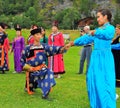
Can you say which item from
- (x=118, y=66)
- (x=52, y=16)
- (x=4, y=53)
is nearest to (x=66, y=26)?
(x=52, y=16)

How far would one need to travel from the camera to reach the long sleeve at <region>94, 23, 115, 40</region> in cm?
660

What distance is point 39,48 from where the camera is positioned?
878cm

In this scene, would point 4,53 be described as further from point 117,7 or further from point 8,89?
point 117,7

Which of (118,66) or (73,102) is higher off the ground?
(118,66)

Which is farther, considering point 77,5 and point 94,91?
point 77,5

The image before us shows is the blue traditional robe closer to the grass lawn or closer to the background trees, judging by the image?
the grass lawn

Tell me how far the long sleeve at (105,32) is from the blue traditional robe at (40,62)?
2034 millimetres

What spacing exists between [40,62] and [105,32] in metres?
2.41

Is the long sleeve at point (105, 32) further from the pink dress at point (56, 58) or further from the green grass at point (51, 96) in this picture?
the pink dress at point (56, 58)

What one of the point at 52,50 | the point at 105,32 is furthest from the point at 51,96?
the point at 105,32

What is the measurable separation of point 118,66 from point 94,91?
1.96m

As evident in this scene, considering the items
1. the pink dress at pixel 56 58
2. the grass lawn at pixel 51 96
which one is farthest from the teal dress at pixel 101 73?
the pink dress at pixel 56 58

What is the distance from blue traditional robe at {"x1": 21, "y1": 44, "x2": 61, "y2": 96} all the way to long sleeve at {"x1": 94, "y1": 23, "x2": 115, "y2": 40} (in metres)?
2.03

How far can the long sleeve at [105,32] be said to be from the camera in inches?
260
